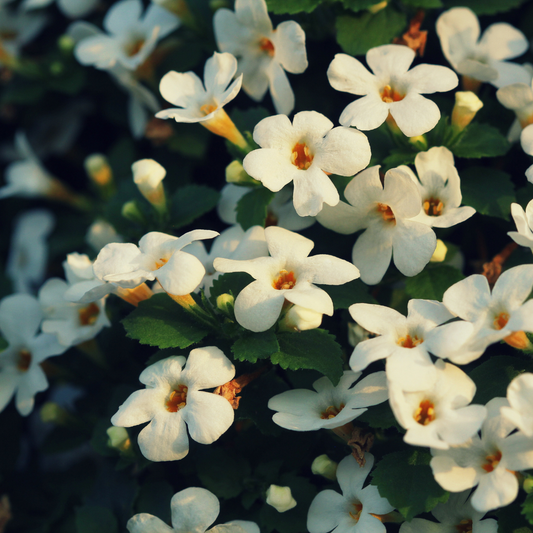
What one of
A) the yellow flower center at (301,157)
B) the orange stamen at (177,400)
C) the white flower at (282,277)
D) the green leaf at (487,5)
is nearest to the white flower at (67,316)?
the orange stamen at (177,400)

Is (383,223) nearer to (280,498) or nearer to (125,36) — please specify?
(280,498)

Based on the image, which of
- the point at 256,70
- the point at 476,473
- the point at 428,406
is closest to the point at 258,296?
the point at 428,406

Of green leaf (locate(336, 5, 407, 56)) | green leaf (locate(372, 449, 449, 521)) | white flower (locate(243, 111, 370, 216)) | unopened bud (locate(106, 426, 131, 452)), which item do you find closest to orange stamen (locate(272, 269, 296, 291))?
white flower (locate(243, 111, 370, 216))

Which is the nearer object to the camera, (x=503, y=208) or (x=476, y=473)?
(x=476, y=473)

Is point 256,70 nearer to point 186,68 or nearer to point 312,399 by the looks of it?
point 186,68

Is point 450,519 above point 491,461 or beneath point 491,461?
beneath

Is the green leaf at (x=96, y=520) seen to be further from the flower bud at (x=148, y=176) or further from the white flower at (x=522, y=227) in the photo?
the white flower at (x=522, y=227)

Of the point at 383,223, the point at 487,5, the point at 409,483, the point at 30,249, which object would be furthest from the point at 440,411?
the point at 30,249
